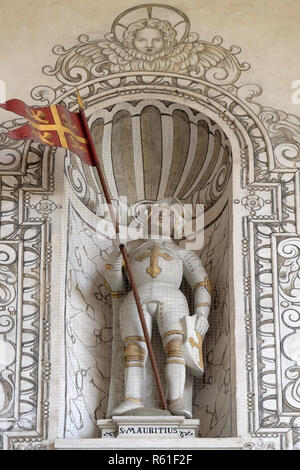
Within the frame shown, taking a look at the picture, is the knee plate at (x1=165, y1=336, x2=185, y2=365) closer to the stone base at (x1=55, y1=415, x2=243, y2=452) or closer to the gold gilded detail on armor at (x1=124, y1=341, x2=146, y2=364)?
the gold gilded detail on armor at (x1=124, y1=341, x2=146, y2=364)

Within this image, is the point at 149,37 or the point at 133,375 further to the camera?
the point at 149,37

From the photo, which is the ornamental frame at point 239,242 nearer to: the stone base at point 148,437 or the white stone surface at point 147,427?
the stone base at point 148,437

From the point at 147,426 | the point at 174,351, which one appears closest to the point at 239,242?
the point at 174,351

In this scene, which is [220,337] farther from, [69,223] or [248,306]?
[69,223]

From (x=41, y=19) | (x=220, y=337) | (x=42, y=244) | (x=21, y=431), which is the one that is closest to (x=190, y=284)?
(x=220, y=337)

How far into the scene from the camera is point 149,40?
866 centimetres

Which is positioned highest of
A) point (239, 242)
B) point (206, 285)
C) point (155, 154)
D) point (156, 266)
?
point (155, 154)

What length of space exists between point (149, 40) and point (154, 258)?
1.65 meters

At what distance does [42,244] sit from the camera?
788cm

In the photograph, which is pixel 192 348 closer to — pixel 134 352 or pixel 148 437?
pixel 134 352

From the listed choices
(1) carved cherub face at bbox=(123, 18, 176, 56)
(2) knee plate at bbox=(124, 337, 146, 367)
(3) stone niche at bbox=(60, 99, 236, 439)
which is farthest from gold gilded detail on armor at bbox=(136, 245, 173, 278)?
(1) carved cherub face at bbox=(123, 18, 176, 56)

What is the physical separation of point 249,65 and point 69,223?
1.70 m

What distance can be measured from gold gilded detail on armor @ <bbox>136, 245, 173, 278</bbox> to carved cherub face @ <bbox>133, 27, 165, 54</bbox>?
1.47 meters

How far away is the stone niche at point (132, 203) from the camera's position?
7746 millimetres
